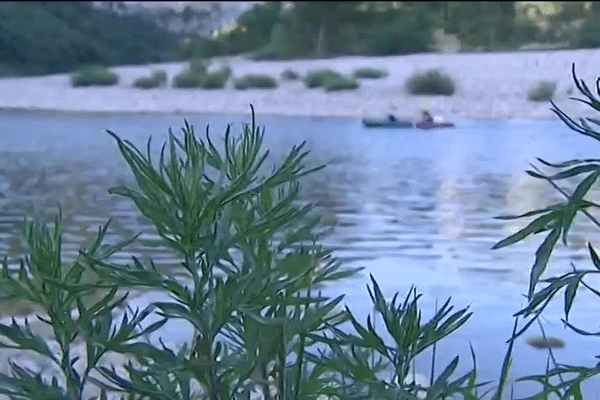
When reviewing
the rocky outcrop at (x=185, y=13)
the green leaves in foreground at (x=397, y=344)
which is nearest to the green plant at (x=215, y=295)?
Answer: the green leaves in foreground at (x=397, y=344)

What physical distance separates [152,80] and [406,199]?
2.77 meters

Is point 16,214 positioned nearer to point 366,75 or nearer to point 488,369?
point 488,369

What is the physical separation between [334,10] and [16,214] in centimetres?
374

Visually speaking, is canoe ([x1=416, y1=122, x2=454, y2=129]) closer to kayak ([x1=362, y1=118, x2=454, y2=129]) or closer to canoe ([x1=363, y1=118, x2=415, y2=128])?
kayak ([x1=362, y1=118, x2=454, y2=129])

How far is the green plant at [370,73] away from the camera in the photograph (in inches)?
234

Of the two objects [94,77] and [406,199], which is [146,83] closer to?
[94,77]

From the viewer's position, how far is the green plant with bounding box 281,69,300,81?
6047 mm

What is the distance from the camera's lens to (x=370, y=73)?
239 inches

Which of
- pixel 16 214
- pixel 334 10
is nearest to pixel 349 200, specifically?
pixel 16 214

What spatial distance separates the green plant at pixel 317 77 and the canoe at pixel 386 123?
49cm

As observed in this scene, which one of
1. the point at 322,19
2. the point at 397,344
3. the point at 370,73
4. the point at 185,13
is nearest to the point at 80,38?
the point at 185,13

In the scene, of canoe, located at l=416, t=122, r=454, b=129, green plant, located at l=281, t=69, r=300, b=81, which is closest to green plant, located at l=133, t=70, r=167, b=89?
green plant, located at l=281, t=69, r=300, b=81

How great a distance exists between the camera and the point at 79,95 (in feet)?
18.1

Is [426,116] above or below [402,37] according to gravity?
below
